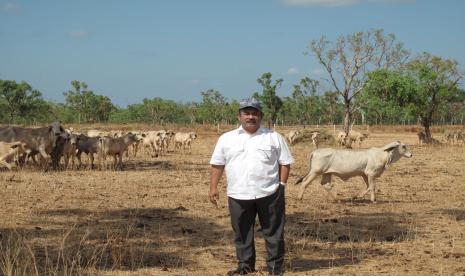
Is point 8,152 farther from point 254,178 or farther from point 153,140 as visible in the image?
point 254,178

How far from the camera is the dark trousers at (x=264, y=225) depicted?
685 centimetres

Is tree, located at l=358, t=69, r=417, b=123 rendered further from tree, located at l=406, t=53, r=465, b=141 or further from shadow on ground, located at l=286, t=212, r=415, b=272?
shadow on ground, located at l=286, t=212, r=415, b=272

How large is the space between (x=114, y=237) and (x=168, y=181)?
7888mm

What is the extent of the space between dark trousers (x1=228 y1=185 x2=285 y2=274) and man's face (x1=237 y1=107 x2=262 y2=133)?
2.66ft

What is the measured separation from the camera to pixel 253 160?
22.2 ft

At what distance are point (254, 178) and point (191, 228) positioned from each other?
3.82 metres

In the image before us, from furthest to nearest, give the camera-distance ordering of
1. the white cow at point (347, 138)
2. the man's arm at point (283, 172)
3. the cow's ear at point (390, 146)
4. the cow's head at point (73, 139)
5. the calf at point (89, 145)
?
the white cow at point (347, 138) < the calf at point (89, 145) < the cow's head at point (73, 139) < the cow's ear at point (390, 146) < the man's arm at point (283, 172)

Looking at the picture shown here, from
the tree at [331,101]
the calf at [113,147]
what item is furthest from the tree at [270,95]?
the calf at [113,147]

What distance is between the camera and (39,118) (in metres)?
75.2

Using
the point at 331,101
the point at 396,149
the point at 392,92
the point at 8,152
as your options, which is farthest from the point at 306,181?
the point at 331,101

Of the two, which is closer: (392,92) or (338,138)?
(338,138)

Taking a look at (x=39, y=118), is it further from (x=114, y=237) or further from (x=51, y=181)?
(x=114, y=237)

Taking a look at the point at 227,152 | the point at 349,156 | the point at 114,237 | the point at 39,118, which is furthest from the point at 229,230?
the point at 39,118

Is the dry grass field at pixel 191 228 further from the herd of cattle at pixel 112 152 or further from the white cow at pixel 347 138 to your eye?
the white cow at pixel 347 138
